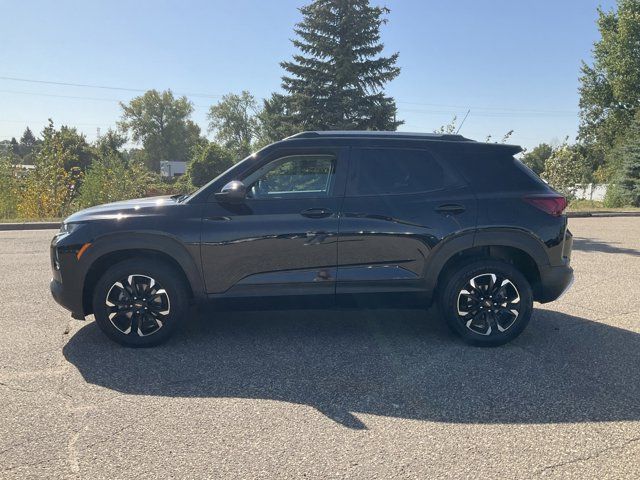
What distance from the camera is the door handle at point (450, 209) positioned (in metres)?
4.23

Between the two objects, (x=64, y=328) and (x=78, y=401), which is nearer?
(x=78, y=401)

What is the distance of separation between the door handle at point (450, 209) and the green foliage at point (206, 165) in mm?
33435

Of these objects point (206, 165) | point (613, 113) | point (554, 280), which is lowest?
A: point (554, 280)

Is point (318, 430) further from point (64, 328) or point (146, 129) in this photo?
point (146, 129)

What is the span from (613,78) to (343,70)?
25627mm

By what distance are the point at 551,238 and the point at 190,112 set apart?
8820 centimetres

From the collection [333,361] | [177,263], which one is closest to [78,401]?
[177,263]

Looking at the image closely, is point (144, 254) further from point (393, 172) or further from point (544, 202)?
point (544, 202)

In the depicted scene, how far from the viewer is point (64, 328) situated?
15.5ft

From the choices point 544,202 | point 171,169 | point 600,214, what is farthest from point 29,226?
point 171,169

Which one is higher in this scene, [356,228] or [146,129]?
[146,129]

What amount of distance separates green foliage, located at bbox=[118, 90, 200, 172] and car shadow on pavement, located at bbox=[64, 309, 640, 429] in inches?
3258

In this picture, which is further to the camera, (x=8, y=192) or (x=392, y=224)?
(x=8, y=192)

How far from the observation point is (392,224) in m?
4.17
